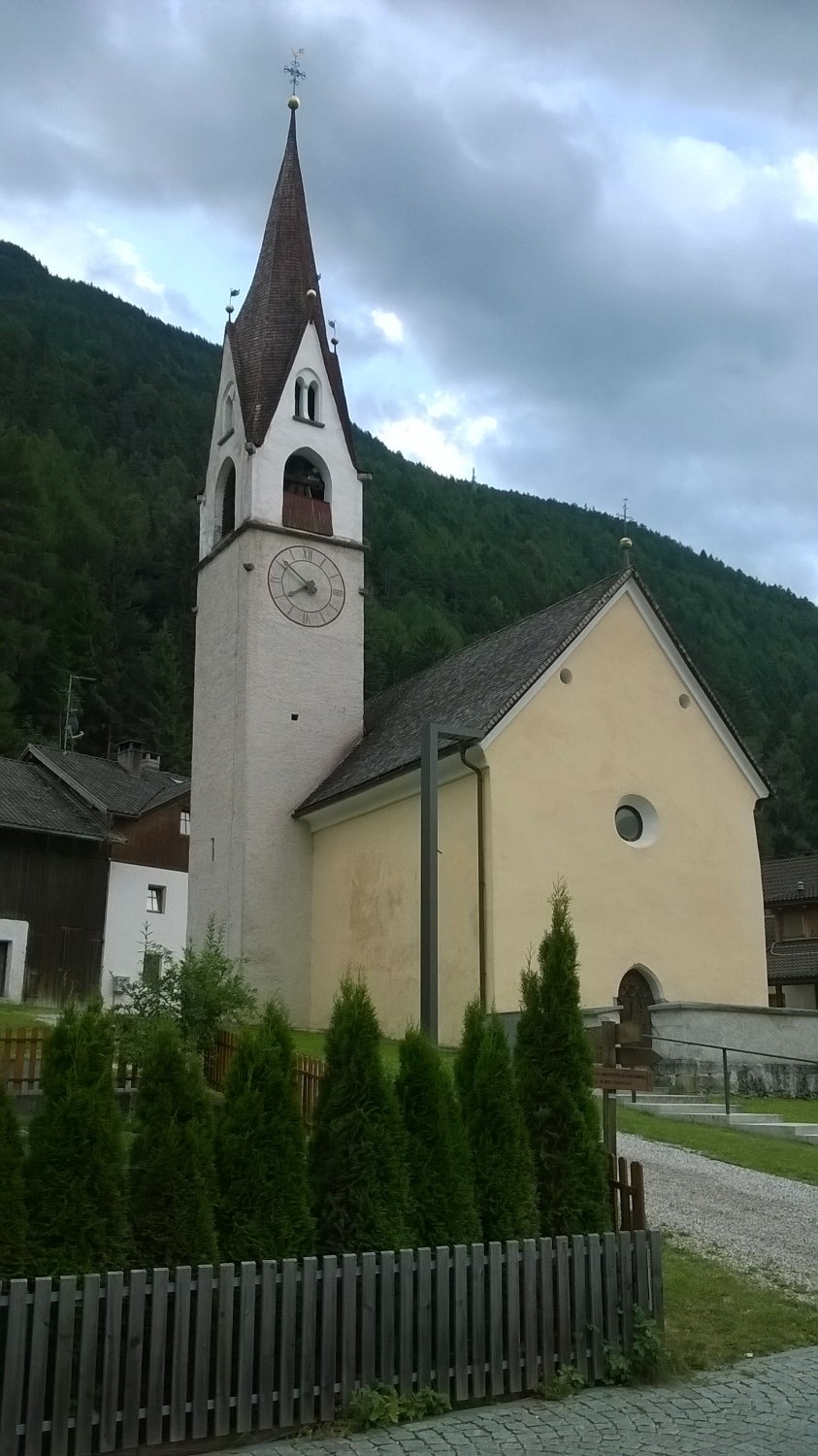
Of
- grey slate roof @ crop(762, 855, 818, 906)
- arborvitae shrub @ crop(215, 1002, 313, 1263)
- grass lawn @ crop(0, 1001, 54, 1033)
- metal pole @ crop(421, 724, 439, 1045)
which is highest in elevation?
grey slate roof @ crop(762, 855, 818, 906)

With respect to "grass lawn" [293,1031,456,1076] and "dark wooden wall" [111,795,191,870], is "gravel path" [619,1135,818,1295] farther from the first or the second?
"dark wooden wall" [111,795,191,870]

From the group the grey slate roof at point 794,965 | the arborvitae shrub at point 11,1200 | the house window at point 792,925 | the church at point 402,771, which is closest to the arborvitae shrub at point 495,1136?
the arborvitae shrub at point 11,1200

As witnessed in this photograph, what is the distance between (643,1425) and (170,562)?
64103mm

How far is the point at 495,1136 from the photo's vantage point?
26.0 feet

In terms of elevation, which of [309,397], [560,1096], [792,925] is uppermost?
[309,397]

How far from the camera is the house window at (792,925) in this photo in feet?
157

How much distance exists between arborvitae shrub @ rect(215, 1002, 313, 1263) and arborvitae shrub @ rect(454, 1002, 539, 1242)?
118 centimetres

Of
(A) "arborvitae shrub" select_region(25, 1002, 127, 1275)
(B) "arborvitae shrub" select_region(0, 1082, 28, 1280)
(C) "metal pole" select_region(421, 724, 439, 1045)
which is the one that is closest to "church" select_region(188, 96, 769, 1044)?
(C) "metal pole" select_region(421, 724, 439, 1045)

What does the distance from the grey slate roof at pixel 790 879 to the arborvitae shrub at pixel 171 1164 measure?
1631 inches

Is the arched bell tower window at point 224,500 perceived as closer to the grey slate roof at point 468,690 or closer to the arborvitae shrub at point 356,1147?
the grey slate roof at point 468,690

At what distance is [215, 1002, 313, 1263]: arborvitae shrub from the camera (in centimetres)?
690

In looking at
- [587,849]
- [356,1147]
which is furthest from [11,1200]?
[587,849]

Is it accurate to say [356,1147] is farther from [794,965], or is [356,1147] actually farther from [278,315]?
[794,965]

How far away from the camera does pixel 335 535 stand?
90.8ft
